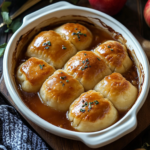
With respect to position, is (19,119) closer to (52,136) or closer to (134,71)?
(52,136)

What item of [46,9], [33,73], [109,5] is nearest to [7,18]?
[46,9]

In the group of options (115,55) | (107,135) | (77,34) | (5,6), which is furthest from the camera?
(5,6)

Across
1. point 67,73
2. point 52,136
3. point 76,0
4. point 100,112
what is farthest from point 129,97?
point 76,0

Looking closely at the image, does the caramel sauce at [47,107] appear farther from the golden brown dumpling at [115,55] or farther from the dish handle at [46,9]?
the dish handle at [46,9]

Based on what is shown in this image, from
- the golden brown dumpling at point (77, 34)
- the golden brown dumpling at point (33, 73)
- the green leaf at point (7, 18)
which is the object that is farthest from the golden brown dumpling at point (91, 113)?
the green leaf at point (7, 18)

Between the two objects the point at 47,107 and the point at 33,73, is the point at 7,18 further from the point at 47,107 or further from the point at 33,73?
the point at 47,107

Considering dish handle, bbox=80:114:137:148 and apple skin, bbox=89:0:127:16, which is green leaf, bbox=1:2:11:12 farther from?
dish handle, bbox=80:114:137:148
